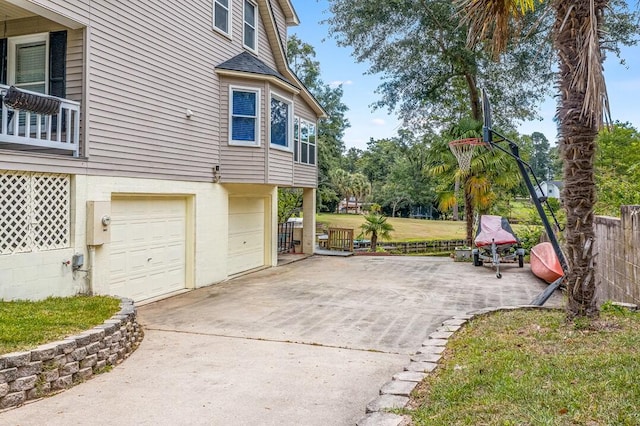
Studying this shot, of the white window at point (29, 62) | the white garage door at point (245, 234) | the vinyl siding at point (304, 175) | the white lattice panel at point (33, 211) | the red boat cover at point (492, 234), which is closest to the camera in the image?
the white lattice panel at point (33, 211)

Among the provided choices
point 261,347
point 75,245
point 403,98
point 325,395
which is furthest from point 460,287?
point 403,98

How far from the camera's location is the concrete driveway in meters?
3.97

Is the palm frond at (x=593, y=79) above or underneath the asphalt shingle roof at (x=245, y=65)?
underneath

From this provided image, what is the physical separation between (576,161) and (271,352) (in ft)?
13.7

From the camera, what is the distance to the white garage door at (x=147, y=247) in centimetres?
834

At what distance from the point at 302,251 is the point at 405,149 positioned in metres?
9.17

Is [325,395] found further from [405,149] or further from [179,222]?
[405,149]

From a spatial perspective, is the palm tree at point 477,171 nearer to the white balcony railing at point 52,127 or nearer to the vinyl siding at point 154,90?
the vinyl siding at point 154,90

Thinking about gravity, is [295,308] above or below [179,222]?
below

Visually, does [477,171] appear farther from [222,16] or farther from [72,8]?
[72,8]

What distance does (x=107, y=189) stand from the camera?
→ 780 centimetres

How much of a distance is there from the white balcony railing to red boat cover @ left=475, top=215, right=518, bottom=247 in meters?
10.3

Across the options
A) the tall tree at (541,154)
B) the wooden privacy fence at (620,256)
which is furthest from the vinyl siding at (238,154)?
the tall tree at (541,154)

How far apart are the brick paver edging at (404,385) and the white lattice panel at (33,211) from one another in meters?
5.24
